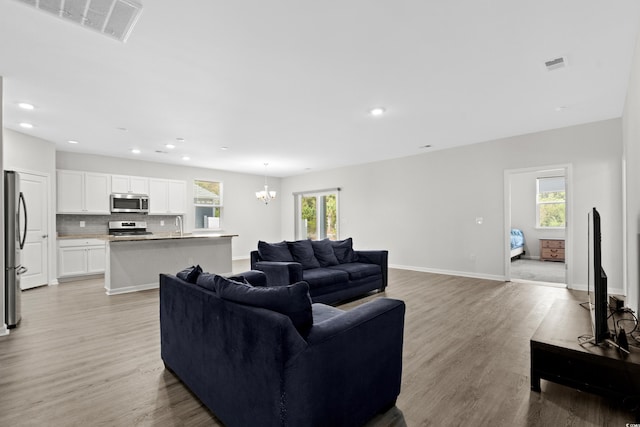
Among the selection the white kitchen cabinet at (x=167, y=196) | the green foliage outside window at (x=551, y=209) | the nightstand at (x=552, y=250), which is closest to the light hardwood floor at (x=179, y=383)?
the white kitchen cabinet at (x=167, y=196)

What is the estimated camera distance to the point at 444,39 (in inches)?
103

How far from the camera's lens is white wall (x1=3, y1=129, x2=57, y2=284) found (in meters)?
5.12

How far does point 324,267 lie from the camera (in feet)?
15.7

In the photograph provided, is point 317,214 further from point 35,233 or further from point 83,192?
point 35,233

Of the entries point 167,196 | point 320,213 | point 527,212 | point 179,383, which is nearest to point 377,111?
point 179,383

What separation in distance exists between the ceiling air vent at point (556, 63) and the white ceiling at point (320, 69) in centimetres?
7

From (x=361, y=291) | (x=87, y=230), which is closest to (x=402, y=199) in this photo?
(x=361, y=291)

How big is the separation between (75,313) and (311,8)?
4.57 meters

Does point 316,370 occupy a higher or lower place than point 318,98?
lower

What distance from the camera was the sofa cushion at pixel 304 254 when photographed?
4.62 metres

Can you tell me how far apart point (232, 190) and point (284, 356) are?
27.5 feet

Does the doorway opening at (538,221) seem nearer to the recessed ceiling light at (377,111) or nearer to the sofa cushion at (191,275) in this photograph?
the recessed ceiling light at (377,111)

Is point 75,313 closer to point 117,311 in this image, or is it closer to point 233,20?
point 117,311

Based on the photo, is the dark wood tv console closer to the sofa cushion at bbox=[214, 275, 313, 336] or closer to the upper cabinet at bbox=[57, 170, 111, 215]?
the sofa cushion at bbox=[214, 275, 313, 336]
